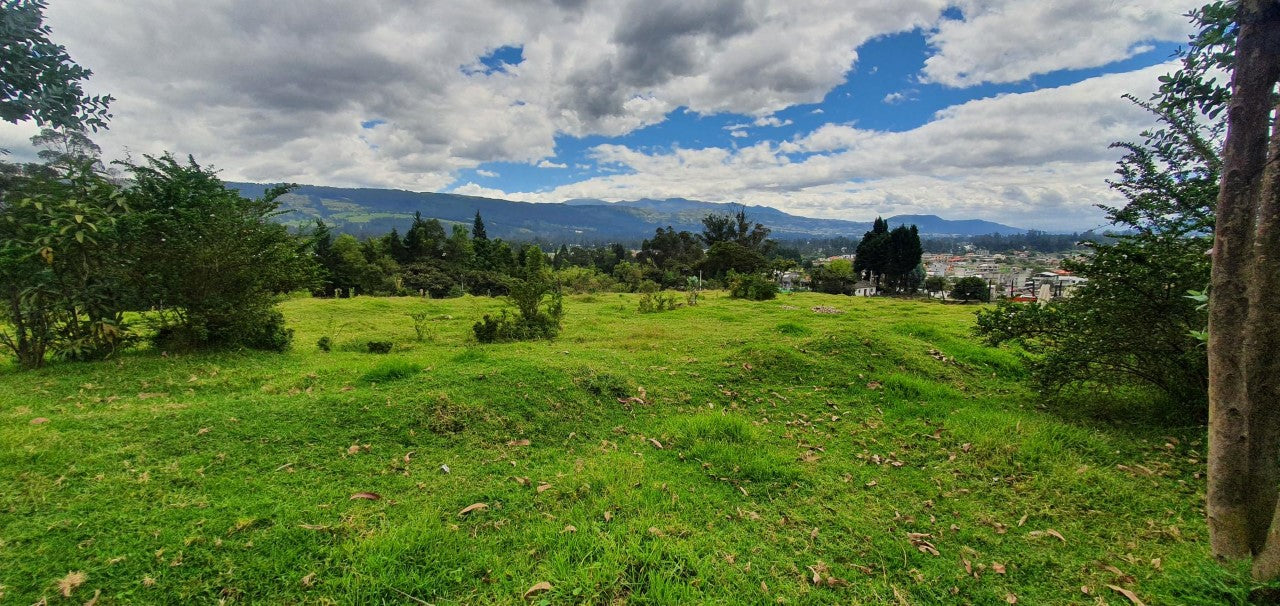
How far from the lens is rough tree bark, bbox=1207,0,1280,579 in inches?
107

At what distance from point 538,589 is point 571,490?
1294 millimetres

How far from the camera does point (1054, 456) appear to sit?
5.29m

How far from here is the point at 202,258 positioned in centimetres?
840

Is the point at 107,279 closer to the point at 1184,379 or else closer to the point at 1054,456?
the point at 1054,456

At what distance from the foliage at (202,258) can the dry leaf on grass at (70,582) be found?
7.00m

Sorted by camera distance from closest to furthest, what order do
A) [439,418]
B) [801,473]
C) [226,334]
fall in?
[801,473]
[439,418]
[226,334]

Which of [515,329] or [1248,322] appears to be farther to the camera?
[515,329]

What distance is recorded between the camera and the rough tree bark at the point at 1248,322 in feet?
8.89

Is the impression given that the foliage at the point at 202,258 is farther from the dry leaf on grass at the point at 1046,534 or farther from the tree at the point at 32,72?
the dry leaf on grass at the point at 1046,534

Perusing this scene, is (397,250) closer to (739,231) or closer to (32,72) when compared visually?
(739,231)

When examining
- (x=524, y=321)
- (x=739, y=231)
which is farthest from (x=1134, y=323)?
(x=739, y=231)

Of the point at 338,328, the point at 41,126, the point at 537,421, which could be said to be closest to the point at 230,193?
the point at 338,328

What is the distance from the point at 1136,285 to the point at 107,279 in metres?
14.5

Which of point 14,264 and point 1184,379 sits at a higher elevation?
point 14,264
